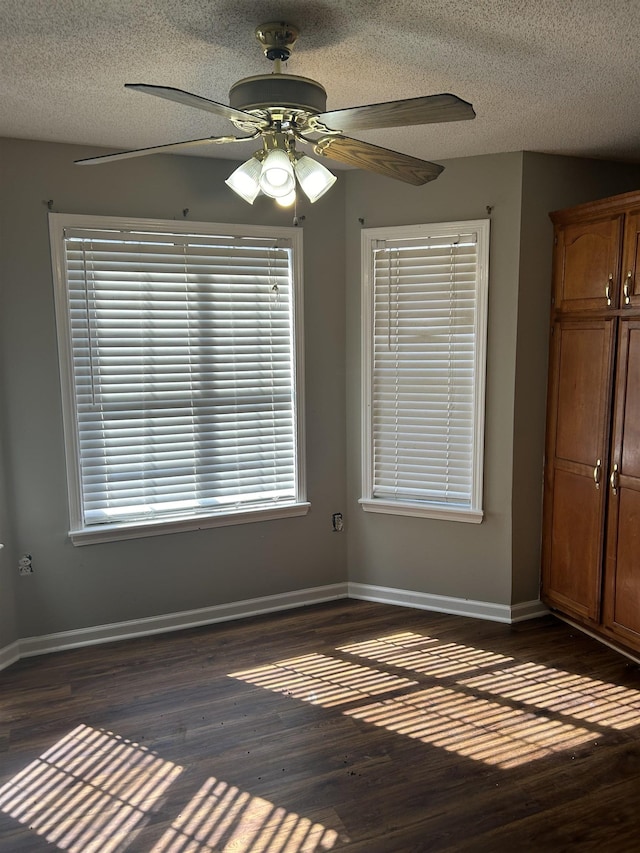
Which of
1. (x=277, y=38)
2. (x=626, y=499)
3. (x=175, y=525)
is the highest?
(x=277, y=38)

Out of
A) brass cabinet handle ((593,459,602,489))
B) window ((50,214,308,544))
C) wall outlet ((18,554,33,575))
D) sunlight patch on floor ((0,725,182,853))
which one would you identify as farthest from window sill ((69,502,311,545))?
brass cabinet handle ((593,459,602,489))

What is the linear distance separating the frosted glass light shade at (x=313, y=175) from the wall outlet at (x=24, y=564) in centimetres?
234

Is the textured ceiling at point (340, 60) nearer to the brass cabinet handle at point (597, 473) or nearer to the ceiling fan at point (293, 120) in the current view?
the ceiling fan at point (293, 120)

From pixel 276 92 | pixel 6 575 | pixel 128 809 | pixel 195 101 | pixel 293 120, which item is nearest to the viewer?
pixel 195 101

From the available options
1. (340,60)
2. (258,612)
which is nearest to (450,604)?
(258,612)

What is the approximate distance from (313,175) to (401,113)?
0.45 m

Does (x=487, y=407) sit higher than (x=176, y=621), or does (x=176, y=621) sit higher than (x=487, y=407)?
(x=487, y=407)

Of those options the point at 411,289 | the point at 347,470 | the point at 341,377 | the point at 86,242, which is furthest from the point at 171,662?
the point at 411,289

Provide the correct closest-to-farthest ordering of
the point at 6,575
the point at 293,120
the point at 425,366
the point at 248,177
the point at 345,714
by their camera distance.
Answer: the point at 293,120, the point at 248,177, the point at 345,714, the point at 6,575, the point at 425,366

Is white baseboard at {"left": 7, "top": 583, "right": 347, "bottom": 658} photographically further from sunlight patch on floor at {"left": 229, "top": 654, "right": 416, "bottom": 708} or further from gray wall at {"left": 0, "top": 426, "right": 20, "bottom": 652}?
sunlight patch on floor at {"left": 229, "top": 654, "right": 416, "bottom": 708}

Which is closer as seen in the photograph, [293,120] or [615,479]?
[293,120]

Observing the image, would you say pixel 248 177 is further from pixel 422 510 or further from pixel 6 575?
pixel 6 575

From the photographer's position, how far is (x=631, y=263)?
293 centimetres

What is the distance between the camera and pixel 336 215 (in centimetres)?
359
